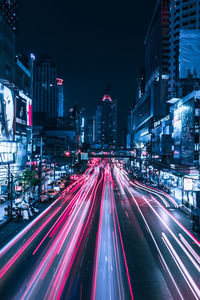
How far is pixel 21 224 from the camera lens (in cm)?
2080

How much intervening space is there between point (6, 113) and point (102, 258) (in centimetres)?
2776

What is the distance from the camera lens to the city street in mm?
10636

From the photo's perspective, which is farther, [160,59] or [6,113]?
[160,59]

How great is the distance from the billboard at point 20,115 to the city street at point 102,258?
22.0 meters

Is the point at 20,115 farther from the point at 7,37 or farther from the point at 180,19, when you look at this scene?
the point at 180,19

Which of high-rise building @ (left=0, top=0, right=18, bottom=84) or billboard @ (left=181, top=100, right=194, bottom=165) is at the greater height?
high-rise building @ (left=0, top=0, right=18, bottom=84)

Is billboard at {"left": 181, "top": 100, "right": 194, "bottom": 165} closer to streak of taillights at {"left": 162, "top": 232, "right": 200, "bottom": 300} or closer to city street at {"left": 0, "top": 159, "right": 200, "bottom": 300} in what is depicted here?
city street at {"left": 0, "top": 159, "right": 200, "bottom": 300}

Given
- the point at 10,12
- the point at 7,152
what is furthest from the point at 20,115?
the point at 10,12

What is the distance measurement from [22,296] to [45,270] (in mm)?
2221

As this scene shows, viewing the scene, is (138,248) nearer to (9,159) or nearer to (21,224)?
(21,224)

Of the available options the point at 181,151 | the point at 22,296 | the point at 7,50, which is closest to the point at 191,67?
the point at 181,151

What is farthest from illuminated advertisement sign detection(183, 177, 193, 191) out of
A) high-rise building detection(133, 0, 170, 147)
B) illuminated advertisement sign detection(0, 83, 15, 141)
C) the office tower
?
the office tower

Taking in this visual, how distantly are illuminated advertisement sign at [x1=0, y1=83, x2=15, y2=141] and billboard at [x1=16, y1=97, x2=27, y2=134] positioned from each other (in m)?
3.65

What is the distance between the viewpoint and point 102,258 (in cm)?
1387
